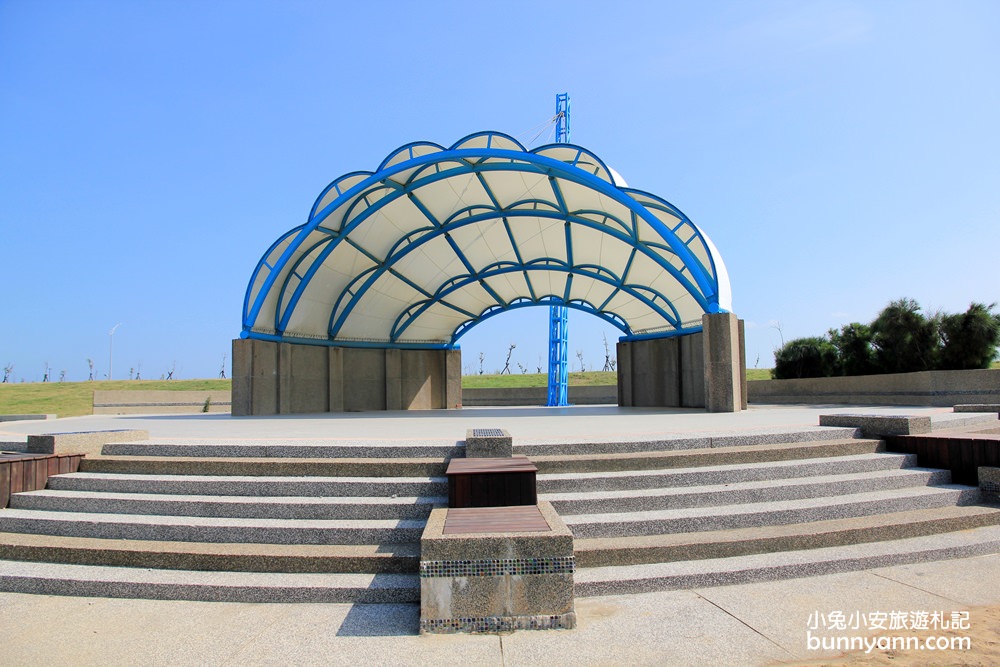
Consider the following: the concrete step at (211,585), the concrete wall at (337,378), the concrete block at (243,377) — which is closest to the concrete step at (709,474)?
the concrete step at (211,585)

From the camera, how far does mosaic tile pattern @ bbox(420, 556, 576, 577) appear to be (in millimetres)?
5449

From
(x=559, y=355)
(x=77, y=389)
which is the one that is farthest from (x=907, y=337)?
(x=77, y=389)

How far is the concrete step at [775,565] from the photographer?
6.29 m

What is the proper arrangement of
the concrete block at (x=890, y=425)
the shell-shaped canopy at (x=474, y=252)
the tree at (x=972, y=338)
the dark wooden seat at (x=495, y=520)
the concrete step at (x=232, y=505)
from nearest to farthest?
the dark wooden seat at (x=495, y=520) < the concrete step at (x=232, y=505) < the concrete block at (x=890, y=425) < the shell-shaped canopy at (x=474, y=252) < the tree at (x=972, y=338)

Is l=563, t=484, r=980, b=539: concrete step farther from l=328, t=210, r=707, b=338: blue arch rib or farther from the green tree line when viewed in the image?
the green tree line

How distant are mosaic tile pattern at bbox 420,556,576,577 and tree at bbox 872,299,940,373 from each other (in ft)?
132

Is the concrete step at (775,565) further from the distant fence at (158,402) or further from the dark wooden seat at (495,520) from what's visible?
the distant fence at (158,402)

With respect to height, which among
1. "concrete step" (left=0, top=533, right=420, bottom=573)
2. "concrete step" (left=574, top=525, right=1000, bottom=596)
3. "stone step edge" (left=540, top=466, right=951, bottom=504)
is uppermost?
"stone step edge" (left=540, top=466, right=951, bottom=504)

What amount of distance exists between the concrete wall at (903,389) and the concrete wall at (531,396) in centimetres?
1005

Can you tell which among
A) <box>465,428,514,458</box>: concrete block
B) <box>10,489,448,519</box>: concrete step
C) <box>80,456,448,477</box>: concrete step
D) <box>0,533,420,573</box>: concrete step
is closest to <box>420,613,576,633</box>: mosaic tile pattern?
<box>0,533,420,573</box>: concrete step

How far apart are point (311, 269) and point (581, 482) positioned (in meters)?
19.1

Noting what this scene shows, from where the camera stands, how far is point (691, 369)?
25.3m

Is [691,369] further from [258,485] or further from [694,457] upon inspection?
[258,485]

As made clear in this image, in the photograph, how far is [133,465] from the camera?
9070 millimetres
